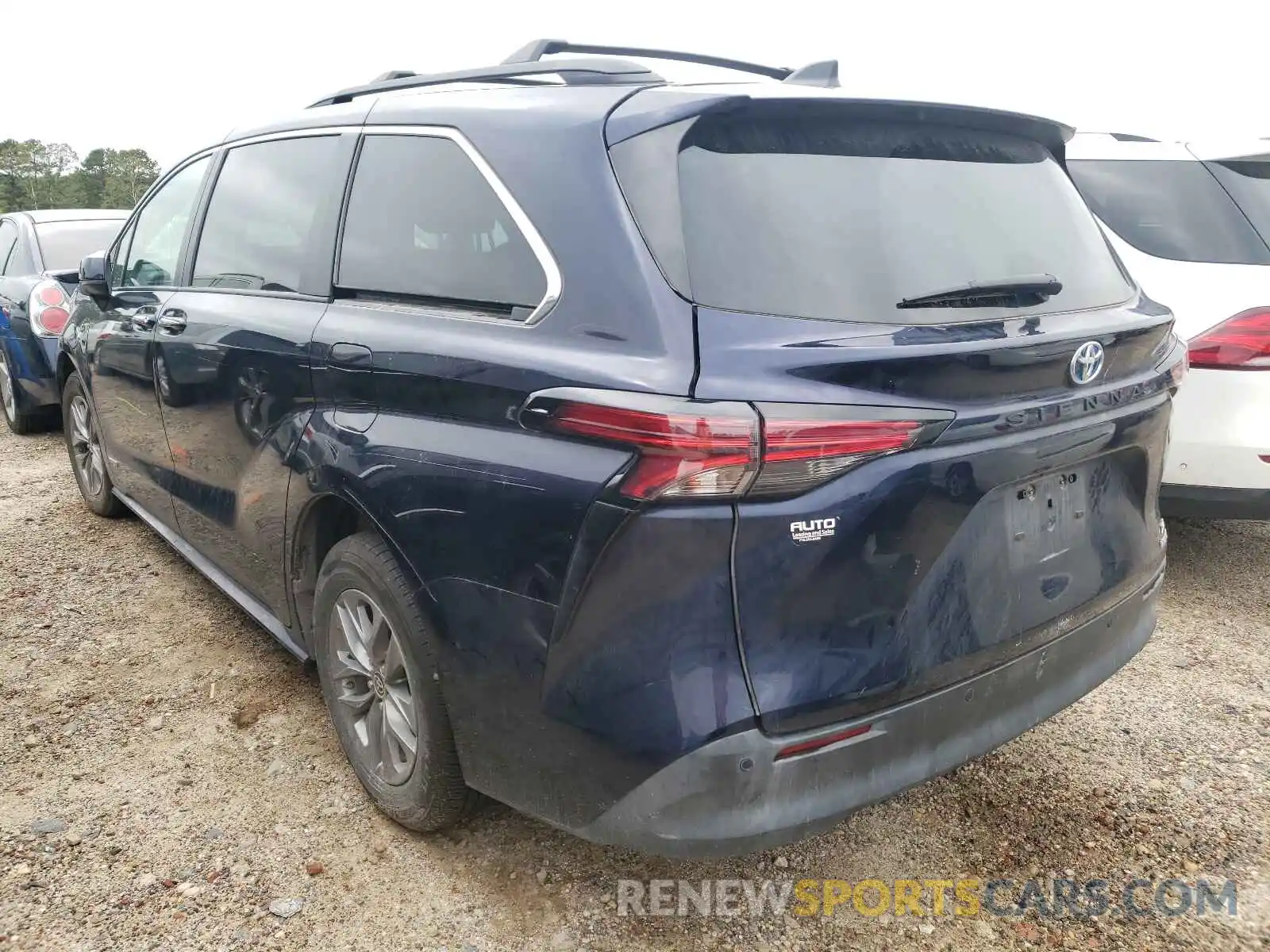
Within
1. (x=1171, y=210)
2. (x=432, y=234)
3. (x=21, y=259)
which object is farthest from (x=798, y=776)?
(x=21, y=259)

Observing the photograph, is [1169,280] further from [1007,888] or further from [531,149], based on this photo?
[531,149]

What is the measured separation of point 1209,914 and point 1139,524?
35.3 inches

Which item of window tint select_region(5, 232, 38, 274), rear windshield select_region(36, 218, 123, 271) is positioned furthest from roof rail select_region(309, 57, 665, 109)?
window tint select_region(5, 232, 38, 274)

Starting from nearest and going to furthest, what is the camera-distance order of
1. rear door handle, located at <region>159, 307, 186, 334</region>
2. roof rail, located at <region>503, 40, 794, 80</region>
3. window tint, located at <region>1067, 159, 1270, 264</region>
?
roof rail, located at <region>503, 40, 794, 80</region>
rear door handle, located at <region>159, 307, 186, 334</region>
window tint, located at <region>1067, 159, 1270, 264</region>

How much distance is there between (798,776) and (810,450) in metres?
0.59

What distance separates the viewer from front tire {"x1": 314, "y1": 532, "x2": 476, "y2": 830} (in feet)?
7.20

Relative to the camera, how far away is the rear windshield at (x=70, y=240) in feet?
22.6

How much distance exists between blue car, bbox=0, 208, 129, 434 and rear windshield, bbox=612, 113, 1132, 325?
5406 mm

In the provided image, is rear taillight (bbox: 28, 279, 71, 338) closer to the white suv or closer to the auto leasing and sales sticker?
the white suv

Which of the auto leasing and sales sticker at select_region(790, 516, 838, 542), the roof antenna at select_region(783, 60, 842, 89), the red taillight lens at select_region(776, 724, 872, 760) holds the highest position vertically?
the roof antenna at select_region(783, 60, 842, 89)

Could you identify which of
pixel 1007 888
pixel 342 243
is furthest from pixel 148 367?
pixel 1007 888

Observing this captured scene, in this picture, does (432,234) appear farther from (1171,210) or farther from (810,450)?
(1171,210)

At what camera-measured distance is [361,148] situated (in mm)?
→ 2617

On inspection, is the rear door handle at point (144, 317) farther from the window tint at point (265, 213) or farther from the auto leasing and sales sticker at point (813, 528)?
the auto leasing and sales sticker at point (813, 528)
